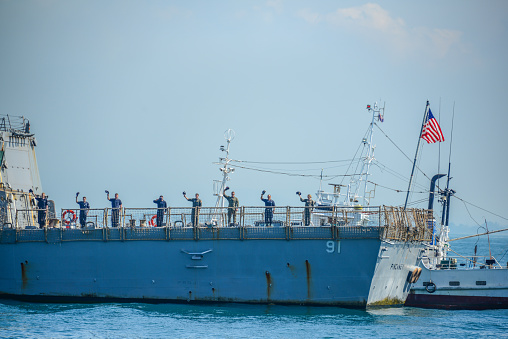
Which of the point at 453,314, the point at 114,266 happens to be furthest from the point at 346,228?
the point at 114,266

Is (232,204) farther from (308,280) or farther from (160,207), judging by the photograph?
(308,280)

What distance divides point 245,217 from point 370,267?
6.10m

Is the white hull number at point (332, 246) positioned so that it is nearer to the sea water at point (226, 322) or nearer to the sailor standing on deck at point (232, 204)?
the sea water at point (226, 322)

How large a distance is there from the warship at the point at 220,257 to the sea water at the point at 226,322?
801 millimetres

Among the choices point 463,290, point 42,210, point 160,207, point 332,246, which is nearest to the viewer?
point 332,246

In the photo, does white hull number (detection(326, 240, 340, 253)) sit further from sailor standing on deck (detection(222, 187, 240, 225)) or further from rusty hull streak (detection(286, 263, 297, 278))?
sailor standing on deck (detection(222, 187, 240, 225))

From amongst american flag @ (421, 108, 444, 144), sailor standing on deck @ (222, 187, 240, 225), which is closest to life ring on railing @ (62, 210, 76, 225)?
sailor standing on deck @ (222, 187, 240, 225)

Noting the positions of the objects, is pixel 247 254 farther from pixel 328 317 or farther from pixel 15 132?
pixel 15 132

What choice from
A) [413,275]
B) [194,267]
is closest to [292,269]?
[194,267]

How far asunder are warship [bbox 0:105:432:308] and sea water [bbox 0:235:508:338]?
0.80m

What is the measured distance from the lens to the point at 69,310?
Result: 31.7m

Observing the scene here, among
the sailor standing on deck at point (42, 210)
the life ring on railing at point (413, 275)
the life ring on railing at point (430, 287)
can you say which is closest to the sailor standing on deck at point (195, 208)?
the sailor standing on deck at point (42, 210)

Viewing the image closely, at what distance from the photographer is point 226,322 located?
28.3 m

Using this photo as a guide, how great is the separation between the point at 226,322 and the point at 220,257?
4.29 m
